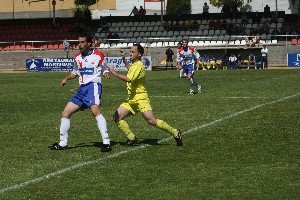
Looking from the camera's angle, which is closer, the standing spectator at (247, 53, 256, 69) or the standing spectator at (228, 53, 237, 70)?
the standing spectator at (228, 53, 237, 70)

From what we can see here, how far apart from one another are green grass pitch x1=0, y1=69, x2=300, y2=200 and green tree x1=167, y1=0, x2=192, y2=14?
45923mm

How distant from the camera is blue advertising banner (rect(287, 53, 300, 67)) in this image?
2356 inches

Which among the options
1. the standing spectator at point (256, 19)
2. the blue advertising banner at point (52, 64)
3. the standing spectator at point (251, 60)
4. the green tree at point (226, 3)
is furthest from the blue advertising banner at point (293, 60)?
the green tree at point (226, 3)

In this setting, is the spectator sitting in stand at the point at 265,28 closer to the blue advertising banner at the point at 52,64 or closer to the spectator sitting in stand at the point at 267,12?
the spectator sitting in stand at the point at 267,12

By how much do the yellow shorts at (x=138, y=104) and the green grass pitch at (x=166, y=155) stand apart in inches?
28.3

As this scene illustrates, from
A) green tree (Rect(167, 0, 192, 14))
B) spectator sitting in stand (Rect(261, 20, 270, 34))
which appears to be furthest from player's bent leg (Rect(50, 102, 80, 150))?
green tree (Rect(167, 0, 192, 14))

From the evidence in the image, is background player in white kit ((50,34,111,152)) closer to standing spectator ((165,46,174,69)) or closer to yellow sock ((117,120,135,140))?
yellow sock ((117,120,135,140))

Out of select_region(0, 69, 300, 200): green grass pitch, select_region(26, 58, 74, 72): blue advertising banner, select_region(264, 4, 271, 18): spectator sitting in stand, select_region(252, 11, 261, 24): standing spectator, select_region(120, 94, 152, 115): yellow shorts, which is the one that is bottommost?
select_region(26, 58, 74, 72): blue advertising banner

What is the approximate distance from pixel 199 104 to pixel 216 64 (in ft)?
109

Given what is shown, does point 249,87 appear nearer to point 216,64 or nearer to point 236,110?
point 236,110

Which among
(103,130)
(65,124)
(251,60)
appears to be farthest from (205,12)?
(103,130)

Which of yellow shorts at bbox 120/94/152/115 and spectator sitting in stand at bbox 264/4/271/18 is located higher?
spectator sitting in stand at bbox 264/4/271/18

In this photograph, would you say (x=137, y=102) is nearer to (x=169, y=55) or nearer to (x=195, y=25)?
(x=169, y=55)

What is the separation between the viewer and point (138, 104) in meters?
17.7
